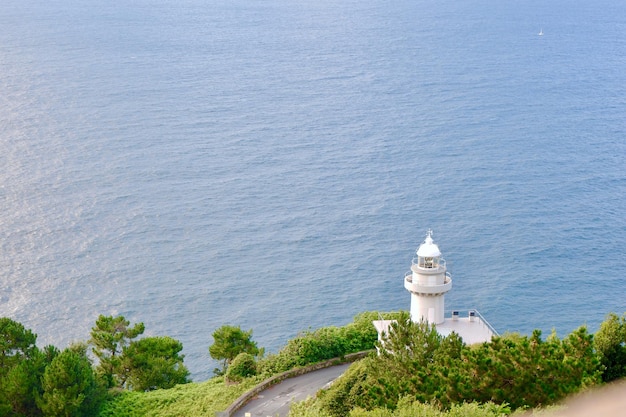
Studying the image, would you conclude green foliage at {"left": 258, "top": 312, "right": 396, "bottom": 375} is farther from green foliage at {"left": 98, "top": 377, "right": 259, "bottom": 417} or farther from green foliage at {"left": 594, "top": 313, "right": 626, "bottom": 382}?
green foliage at {"left": 594, "top": 313, "right": 626, "bottom": 382}

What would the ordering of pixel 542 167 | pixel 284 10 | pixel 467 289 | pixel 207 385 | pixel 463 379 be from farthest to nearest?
pixel 284 10, pixel 542 167, pixel 467 289, pixel 207 385, pixel 463 379

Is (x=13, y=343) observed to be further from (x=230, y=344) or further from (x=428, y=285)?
(x=428, y=285)

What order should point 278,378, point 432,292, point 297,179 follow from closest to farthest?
point 432,292, point 278,378, point 297,179

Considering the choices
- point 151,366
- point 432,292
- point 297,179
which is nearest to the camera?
point 432,292

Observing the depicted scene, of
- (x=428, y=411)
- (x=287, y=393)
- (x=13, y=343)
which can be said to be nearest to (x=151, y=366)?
(x=13, y=343)

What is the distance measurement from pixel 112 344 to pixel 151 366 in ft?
6.56

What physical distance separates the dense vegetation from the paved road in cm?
88

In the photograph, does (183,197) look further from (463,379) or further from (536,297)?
(463,379)

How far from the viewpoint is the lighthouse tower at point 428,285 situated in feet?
115

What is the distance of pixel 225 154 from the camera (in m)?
89.1

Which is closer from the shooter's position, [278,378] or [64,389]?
[64,389]

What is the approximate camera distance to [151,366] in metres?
41.8

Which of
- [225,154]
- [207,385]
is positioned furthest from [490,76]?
[207,385]

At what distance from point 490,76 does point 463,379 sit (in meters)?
94.8
